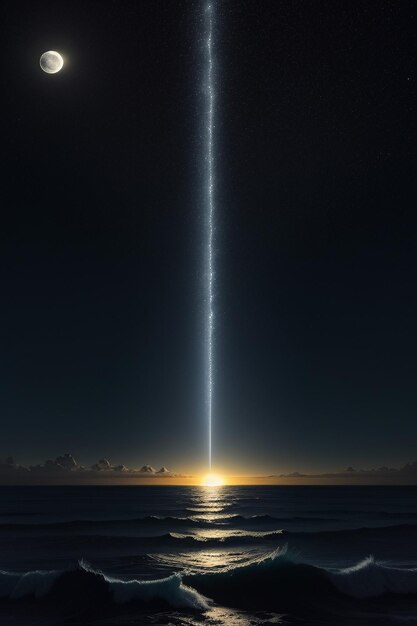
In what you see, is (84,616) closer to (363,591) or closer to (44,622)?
(44,622)

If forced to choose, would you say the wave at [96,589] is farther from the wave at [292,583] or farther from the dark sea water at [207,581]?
the wave at [292,583]

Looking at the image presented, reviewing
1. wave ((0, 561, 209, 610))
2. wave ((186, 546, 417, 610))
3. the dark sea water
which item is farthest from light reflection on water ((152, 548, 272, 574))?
wave ((0, 561, 209, 610))

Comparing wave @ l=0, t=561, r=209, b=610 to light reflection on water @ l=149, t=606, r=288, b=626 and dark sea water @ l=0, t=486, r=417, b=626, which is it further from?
light reflection on water @ l=149, t=606, r=288, b=626

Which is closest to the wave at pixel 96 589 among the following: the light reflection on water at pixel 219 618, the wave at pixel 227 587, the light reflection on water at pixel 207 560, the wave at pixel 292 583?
the wave at pixel 227 587

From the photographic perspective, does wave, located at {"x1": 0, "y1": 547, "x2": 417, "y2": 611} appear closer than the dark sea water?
No

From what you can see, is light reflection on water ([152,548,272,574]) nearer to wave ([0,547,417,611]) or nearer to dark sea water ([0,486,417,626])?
dark sea water ([0,486,417,626])

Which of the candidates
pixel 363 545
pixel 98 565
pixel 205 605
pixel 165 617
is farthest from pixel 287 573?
pixel 363 545

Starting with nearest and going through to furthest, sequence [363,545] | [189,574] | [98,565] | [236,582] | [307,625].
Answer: [307,625] → [236,582] → [189,574] → [98,565] → [363,545]

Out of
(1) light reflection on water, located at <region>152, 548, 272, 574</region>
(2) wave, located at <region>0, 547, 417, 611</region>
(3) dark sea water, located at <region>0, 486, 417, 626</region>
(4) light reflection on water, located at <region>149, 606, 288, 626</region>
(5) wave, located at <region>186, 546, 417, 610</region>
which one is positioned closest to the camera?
(4) light reflection on water, located at <region>149, 606, 288, 626</region>

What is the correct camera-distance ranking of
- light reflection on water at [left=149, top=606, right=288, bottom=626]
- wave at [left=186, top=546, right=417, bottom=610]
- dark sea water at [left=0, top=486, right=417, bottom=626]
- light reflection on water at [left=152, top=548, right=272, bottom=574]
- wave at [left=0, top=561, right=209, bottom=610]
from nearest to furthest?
light reflection on water at [left=149, top=606, right=288, bottom=626], dark sea water at [left=0, top=486, right=417, bottom=626], wave at [left=0, top=561, right=209, bottom=610], wave at [left=186, top=546, right=417, bottom=610], light reflection on water at [left=152, top=548, right=272, bottom=574]

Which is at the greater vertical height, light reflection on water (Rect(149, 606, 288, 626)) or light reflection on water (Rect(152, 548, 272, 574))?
light reflection on water (Rect(149, 606, 288, 626))
